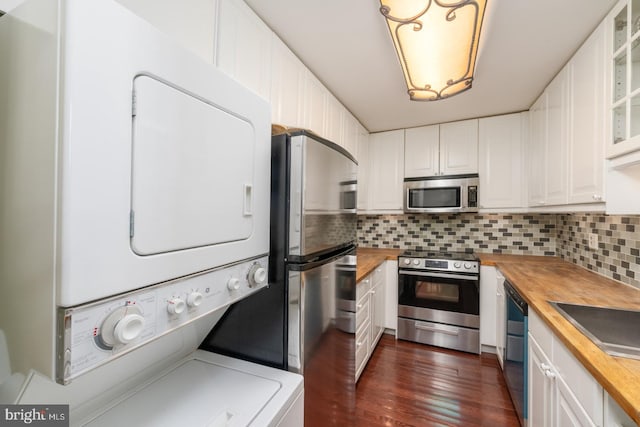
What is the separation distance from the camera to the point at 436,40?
128cm

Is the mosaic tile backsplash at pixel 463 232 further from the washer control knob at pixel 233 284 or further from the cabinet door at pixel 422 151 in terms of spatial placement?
the washer control knob at pixel 233 284

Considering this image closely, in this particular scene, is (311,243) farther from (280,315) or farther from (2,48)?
(2,48)

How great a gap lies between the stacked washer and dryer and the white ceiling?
951 mm

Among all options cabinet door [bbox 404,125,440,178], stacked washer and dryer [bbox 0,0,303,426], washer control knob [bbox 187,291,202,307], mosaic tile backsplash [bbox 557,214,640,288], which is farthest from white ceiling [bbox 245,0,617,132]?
washer control knob [bbox 187,291,202,307]

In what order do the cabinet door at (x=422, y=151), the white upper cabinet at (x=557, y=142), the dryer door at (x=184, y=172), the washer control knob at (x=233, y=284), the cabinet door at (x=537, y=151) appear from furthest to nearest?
the cabinet door at (x=422, y=151)
the cabinet door at (x=537, y=151)
the white upper cabinet at (x=557, y=142)
the washer control knob at (x=233, y=284)
the dryer door at (x=184, y=172)

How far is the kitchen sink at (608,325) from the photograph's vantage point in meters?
0.91

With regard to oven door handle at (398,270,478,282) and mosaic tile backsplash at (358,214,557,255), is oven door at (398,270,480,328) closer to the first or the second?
oven door handle at (398,270,478,282)

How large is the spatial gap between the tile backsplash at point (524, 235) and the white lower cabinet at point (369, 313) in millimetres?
746

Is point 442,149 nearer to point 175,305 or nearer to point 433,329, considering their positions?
point 433,329

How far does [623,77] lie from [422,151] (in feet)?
5.79

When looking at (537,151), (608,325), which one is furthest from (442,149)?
(608,325)

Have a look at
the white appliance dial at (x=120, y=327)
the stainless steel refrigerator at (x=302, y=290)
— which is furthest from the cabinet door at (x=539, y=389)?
the white appliance dial at (x=120, y=327)

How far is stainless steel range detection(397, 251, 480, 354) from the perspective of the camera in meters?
2.48

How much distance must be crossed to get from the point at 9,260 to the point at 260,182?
1.95 feet
